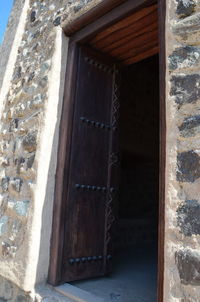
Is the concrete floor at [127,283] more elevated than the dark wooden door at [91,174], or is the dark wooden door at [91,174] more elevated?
the dark wooden door at [91,174]

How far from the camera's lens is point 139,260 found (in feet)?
11.0

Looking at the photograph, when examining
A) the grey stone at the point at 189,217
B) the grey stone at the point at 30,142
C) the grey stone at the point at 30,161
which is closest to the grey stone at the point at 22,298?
the grey stone at the point at 30,161

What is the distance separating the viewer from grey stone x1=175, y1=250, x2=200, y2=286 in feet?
3.85

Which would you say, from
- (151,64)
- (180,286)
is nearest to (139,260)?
(180,286)

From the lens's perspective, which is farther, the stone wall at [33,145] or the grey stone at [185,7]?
the stone wall at [33,145]

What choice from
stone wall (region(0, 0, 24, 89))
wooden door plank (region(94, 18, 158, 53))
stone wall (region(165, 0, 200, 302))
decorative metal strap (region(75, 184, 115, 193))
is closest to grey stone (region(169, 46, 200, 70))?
stone wall (region(165, 0, 200, 302))

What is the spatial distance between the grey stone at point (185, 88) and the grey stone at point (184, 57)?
59 millimetres

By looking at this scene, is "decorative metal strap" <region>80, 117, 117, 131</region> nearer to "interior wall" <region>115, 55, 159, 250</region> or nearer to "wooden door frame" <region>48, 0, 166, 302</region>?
"wooden door frame" <region>48, 0, 166, 302</region>

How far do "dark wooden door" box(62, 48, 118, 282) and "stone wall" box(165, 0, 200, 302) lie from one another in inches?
39.8

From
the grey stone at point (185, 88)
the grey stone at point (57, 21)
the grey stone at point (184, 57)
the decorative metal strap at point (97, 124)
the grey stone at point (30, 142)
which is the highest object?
the grey stone at point (57, 21)

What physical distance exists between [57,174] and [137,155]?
2.76 metres

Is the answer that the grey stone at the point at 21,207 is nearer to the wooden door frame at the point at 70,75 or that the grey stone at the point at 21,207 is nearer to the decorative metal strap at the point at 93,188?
the wooden door frame at the point at 70,75

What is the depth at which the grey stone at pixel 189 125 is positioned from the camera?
4.32 ft

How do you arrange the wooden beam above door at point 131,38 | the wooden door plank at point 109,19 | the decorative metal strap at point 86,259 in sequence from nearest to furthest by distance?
the wooden door plank at point 109,19, the wooden beam above door at point 131,38, the decorative metal strap at point 86,259
